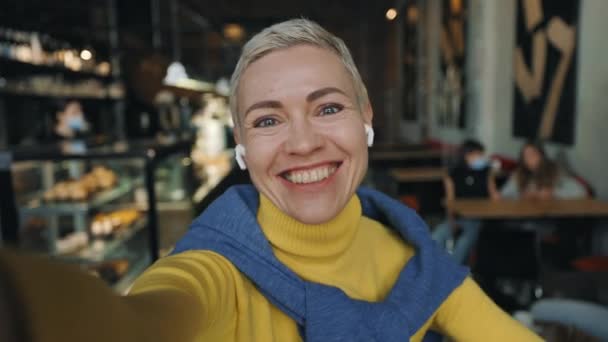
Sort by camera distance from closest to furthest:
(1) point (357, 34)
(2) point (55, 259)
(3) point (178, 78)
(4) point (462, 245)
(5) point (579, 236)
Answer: (2) point (55, 259) < (5) point (579, 236) < (4) point (462, 245) < (3) point (178, 78) < (1) point (357, 34)

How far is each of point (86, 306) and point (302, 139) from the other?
20.7 inches

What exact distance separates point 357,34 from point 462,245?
11.3 metres

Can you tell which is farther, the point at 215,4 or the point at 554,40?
the point at 215,4

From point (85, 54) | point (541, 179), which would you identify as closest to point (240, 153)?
point (541, 179)

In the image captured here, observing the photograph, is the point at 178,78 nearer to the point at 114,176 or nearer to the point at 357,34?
the point at 114,176

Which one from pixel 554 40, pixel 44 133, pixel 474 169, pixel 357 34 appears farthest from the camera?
pixel 357 34

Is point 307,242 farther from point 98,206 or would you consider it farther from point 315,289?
point 98,206

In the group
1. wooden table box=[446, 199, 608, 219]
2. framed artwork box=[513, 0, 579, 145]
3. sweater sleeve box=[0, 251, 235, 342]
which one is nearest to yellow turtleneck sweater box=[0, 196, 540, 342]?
sweater sleeve box=[0, 251, 235, 342]

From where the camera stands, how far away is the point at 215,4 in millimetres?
11898

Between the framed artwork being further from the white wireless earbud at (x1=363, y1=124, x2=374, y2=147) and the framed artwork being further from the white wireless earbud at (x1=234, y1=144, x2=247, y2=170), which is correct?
the white wireless earbud at (x1=234, y1=144, x2=247, y2=170)

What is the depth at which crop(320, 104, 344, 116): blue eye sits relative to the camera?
0.83 meters

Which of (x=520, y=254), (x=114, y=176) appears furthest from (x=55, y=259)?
(x=520, y=254)

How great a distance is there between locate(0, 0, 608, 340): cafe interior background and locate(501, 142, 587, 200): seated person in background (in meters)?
0.18

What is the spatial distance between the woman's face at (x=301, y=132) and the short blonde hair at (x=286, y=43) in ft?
0.05
